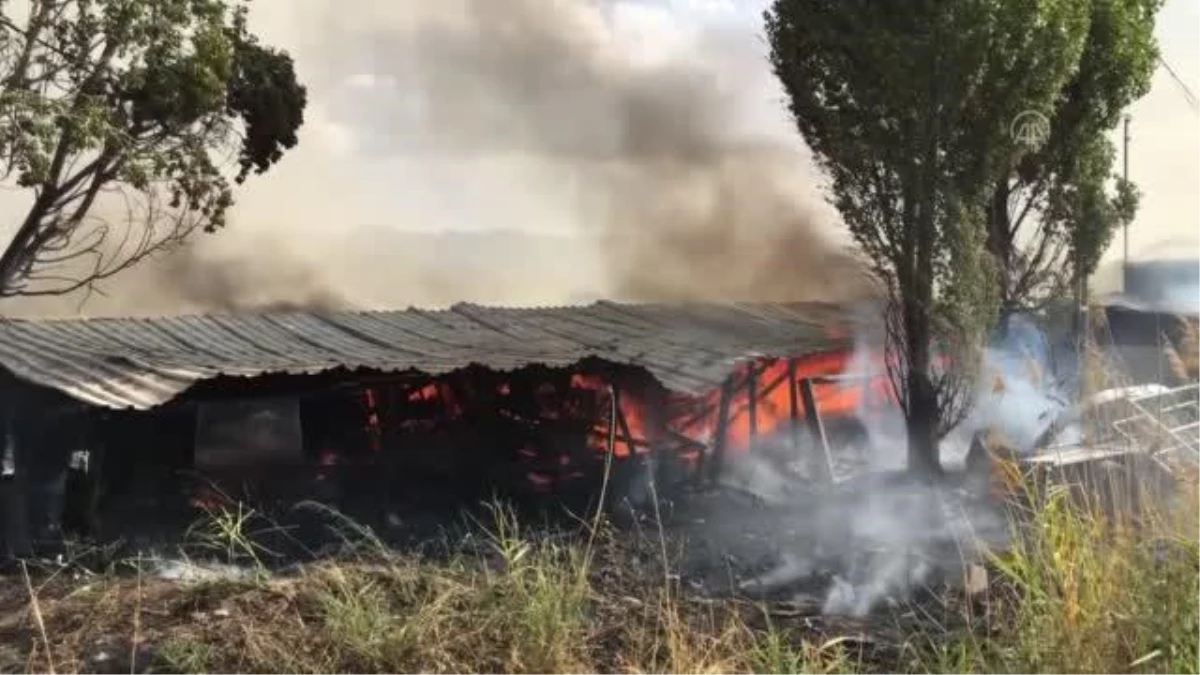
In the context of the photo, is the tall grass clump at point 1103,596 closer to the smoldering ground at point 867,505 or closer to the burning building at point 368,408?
the smoldering ground at point 867,505

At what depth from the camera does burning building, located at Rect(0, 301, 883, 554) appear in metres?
12.2

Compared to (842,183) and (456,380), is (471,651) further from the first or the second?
(842,183)

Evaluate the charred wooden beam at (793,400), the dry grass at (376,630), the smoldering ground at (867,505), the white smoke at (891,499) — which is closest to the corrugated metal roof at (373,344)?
the charred wooden beam at (793,400)

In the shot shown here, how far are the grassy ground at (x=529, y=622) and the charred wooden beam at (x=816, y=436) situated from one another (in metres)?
13.3

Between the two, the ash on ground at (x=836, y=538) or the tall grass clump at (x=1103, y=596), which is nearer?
the tall grass clump at (x=1103, y=596)

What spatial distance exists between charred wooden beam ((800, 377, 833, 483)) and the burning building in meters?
0.05

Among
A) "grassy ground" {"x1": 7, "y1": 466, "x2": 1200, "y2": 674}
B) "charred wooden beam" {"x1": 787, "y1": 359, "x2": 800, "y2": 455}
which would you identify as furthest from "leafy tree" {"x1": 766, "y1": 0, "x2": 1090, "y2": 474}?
"grassy ground" {"x1": 7, "y1": 466, "x2": 1200, "y2": 674}

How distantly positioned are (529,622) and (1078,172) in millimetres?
19138

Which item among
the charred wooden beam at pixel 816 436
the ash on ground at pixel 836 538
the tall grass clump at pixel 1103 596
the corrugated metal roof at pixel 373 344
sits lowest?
the ash on ground at pixel 836 538

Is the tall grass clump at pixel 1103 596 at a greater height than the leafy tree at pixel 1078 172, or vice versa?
the leafy tree at pixel 1078 172

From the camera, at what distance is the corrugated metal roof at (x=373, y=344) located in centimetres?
1173

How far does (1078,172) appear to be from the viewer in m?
20.6

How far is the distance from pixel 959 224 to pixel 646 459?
5.69m

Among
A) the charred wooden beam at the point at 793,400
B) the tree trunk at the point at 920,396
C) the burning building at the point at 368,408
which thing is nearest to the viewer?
the burning building at the point at 368,408
